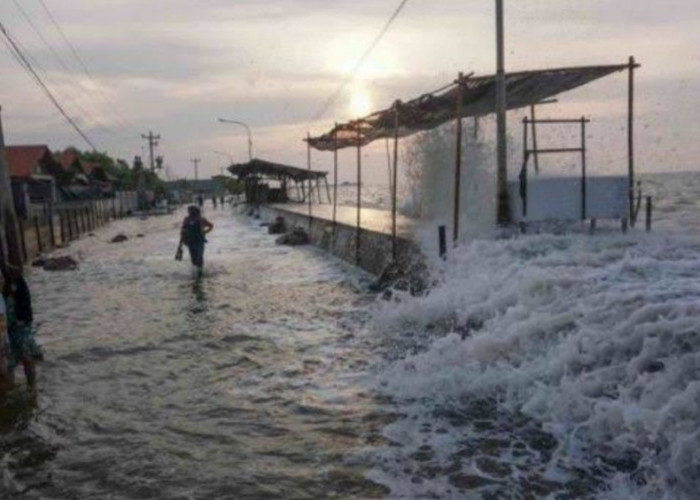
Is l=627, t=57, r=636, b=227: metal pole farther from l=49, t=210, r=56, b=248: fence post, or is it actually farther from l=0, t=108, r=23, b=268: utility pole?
l=49, t=210, r=56, b=248: fence post

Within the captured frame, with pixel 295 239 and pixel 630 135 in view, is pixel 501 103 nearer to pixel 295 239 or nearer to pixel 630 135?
pixel 630 135

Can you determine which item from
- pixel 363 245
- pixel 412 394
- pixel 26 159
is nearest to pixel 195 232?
pixel 363 245

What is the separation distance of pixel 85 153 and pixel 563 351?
258 ft

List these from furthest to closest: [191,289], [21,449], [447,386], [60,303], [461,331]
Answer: [191,289]
[60,303]
[461,331]
[447,386]
[21,449]

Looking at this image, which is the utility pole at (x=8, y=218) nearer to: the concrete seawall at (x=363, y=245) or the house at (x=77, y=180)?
the concrete seawall at (x=363, y=245)

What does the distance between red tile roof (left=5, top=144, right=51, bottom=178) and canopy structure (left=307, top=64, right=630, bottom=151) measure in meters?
23.6

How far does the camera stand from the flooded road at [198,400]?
19.8 feet

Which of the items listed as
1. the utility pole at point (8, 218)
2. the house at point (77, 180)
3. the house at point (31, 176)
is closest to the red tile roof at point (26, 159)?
the house at point (31, 176)

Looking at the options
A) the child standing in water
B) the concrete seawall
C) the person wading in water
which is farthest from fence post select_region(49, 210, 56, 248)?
the child standing in water

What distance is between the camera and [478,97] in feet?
51.2

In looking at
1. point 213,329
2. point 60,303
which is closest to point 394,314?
point 213,329

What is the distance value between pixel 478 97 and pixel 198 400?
9947 millimetres

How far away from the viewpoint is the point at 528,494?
541 centimetres

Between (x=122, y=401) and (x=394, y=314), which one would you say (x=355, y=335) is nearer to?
(x=394, y=314)
